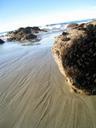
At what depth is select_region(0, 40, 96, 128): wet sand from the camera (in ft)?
15.8

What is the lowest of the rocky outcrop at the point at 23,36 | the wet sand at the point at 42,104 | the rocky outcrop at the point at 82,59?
the rocky outcrop at the point at 23,36

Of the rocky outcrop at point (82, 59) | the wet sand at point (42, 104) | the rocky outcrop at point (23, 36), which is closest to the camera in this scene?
the wet sand at point (42, 104)

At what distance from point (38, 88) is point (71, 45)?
2.18 meters

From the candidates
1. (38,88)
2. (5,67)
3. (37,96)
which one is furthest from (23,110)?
(5,67)

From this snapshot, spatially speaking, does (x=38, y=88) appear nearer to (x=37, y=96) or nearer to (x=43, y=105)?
(x=37, y=96)

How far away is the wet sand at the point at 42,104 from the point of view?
480cm

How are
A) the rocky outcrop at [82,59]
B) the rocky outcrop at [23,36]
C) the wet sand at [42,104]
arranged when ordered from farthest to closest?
the rocky outcrop at [23,36] → the rocky outcrop at [82,59] → the wet sand at [42,104]

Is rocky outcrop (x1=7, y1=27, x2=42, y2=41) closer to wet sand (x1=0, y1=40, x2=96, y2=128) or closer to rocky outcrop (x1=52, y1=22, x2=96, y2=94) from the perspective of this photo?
wet sand (x1=0, y1=40, x2=96, y2=128)

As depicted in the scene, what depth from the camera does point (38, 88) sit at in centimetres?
693

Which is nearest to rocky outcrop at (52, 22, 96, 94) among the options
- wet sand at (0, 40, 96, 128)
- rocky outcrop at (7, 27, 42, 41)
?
wet sand at (0, 40, 96, 128)

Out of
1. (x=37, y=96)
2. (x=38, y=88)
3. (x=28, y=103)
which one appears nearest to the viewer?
(x=28, y=103)

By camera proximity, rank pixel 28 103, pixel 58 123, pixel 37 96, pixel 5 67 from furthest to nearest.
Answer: pixel 5 67
pixel 37 96
pixel 28 103
pixel 58 123

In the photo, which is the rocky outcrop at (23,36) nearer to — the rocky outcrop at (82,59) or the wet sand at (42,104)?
the wet sand at (42,104)

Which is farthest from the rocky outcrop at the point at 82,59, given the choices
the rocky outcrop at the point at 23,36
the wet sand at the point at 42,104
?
the rocky outcrop at the point at 23,36
